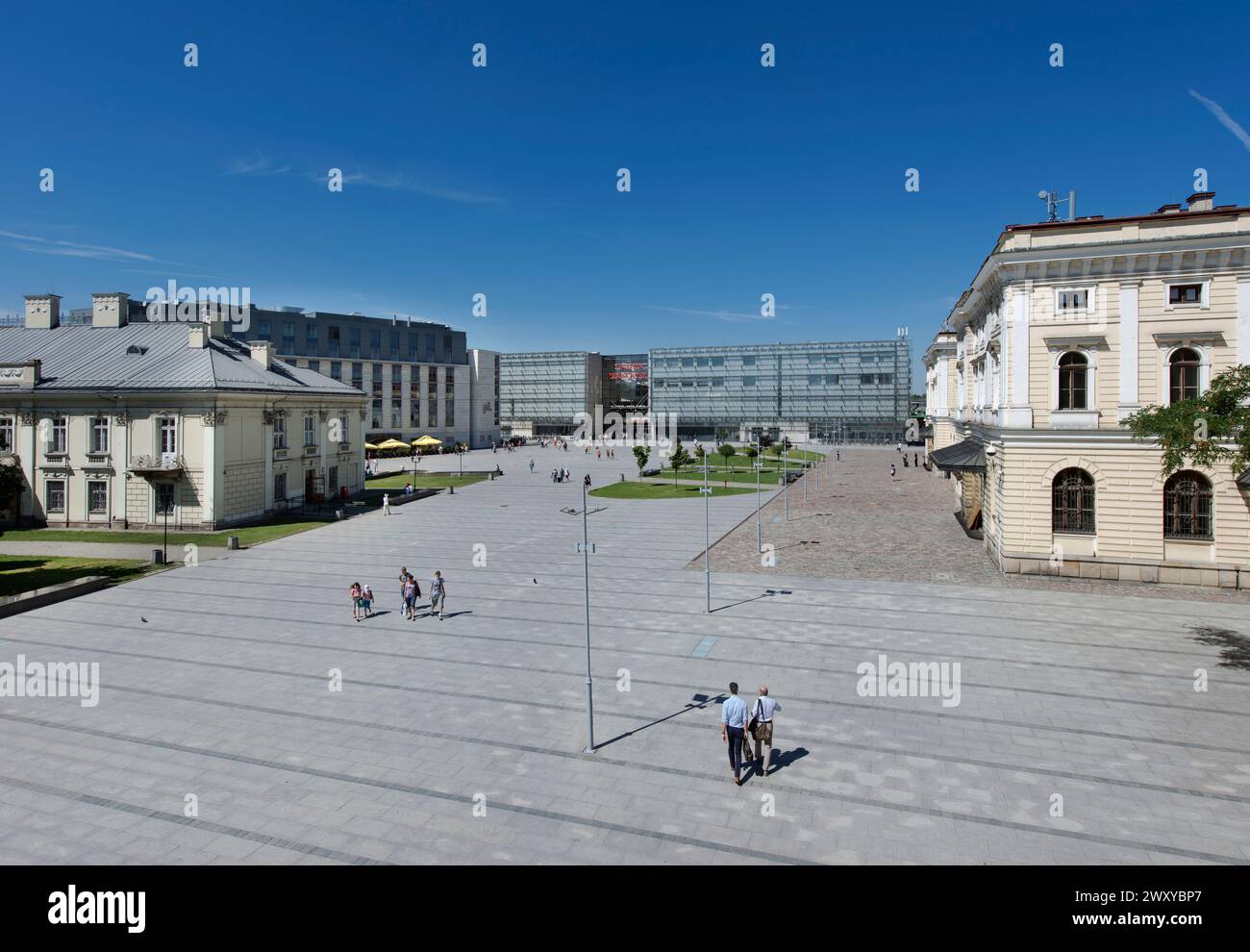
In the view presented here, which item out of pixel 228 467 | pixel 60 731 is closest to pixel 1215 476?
pixel 60 731

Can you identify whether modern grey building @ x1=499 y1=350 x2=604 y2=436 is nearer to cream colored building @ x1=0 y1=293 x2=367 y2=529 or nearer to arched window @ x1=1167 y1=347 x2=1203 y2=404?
cream colored building @ x1=0 y1=293 x2=367 y2=529

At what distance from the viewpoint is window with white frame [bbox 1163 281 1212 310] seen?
82.5 feet

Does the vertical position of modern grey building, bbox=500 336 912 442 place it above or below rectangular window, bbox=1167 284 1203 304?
above

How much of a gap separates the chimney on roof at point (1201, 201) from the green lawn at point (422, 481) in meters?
49.5

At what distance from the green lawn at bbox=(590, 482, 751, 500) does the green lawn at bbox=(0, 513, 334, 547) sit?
2302cm

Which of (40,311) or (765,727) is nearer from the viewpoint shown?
(765,727)

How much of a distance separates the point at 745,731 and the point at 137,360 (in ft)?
145

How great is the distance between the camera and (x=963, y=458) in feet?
110

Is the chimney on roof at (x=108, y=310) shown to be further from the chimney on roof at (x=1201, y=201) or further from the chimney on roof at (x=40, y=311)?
the chimney on roof at (x=1201, y=201)

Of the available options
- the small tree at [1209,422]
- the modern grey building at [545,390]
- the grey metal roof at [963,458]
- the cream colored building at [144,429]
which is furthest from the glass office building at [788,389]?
the small tree at [1209,422]

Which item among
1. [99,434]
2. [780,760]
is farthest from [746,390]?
[780,760]

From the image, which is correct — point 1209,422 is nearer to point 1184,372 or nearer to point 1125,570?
point 1184,372

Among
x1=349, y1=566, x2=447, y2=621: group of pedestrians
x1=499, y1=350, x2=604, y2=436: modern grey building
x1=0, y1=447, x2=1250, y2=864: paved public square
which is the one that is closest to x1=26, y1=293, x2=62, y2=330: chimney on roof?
x1=0, y1=447, x2=1250, y2=864: paved public square

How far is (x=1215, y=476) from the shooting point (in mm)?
25453
